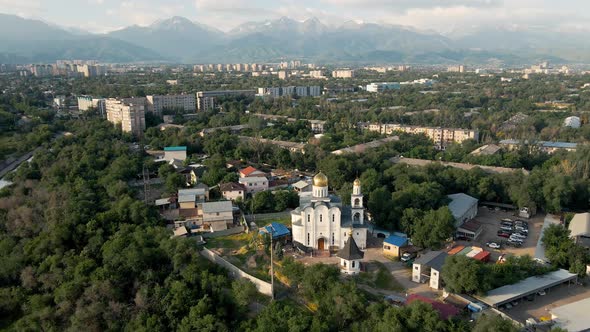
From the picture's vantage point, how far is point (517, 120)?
51156 millimetres

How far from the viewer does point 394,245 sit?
19.8 meters

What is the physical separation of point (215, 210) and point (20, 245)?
30.8 feet

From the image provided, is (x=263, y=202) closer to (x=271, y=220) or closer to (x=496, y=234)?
(x=271, y=220)

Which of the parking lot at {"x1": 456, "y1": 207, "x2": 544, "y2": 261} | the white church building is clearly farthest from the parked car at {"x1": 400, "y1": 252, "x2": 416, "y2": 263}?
the parking lot at {"x1": 456, "y1": 207, "x2": 544, "y2": 261}

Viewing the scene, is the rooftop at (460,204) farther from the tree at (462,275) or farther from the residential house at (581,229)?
the tree at (462,275)

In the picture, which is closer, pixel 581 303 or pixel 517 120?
pixel 581 303

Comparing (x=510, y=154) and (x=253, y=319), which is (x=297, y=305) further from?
(x=510, y=154)

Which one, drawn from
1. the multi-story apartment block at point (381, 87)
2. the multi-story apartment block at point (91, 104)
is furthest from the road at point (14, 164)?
the multi-story apartment block at point (381, 87)

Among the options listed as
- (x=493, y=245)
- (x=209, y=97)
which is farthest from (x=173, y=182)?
(x=209, y=97)

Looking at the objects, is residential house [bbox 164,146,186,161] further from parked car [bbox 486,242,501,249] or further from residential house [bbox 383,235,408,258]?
parked car [bbox 486,242,501,249]

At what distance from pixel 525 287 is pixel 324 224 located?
8.36 m

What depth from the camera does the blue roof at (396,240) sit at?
19.8 meters

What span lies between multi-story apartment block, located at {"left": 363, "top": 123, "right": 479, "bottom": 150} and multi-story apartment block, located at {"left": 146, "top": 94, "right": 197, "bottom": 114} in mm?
28003

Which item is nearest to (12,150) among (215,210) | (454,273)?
(215,210)
